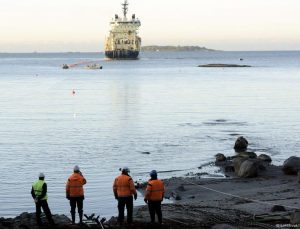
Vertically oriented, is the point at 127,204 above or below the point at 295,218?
above

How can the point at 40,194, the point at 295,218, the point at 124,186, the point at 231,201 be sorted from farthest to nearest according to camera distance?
the point at 231,201, the point at 40,194, the point at 124,186, the point at 295,218

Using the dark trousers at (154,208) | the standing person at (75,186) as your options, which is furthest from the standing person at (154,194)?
the standing person at (75,186)

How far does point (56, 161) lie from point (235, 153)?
1077 centimetres

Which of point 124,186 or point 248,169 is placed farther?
point 248,169

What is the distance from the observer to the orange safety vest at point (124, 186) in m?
19.5

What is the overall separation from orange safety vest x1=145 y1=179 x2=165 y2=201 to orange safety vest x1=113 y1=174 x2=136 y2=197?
0.45 metres

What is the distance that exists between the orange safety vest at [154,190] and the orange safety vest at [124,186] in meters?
0.45

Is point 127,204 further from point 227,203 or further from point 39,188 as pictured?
point 227,203

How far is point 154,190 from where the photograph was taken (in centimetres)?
1962

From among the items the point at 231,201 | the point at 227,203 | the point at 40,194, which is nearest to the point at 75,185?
the point at 40,194

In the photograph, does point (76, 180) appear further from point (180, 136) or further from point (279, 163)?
point (180, 136)

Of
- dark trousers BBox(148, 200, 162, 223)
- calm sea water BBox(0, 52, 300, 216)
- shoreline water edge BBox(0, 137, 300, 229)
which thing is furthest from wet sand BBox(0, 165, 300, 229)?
calm sea water BBox(0, 52, 300, 216)

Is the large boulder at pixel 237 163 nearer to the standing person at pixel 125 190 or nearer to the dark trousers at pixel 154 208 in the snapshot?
the dark trousers at pixel 154 208

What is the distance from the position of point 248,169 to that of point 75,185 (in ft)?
44.6
